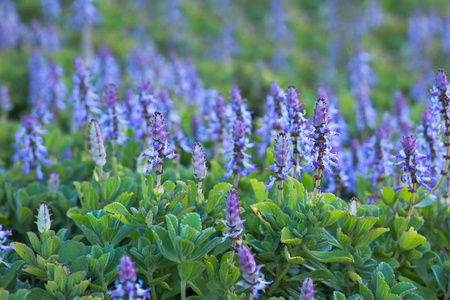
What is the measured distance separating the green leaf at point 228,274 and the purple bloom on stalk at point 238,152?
2.77ft

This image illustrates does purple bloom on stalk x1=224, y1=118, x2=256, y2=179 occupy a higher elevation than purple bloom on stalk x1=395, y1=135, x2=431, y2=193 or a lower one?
higher

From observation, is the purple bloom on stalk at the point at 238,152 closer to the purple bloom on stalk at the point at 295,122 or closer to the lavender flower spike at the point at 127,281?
the purple bloom on stalk at the point at 295,122

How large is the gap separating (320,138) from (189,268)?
1.01 m

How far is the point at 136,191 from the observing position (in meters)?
3.13

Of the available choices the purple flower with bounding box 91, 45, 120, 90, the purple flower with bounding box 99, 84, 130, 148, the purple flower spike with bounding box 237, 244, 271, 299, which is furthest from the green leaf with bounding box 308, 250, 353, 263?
the purple flower with bounding box 91, 45, 120, 90

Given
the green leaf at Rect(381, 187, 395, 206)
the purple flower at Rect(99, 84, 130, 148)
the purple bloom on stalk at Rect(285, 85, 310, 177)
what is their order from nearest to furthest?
the purple bloom on stalk at Rect(285, 85, 310, 177), the green leaf at Rect(381, 187, 395, 206), the purple flower at Rect(99, 84, 130, 148)

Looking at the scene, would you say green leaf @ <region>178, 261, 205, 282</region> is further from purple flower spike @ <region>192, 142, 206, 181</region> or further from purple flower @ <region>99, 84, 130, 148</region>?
purple flower @ <region>99, 84, 130, 148</region>

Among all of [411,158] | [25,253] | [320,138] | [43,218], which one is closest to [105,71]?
[43,218]

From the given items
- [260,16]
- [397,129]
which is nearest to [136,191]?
[397,129]

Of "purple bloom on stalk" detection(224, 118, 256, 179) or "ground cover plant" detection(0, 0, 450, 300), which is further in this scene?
"purple bloom on stalk" detection(224, 118, 256, 179)

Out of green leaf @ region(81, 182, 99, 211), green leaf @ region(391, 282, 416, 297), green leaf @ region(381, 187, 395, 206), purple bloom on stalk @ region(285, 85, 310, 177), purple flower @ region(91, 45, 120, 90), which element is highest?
purple flower @ region(91, 45, 120, 90)

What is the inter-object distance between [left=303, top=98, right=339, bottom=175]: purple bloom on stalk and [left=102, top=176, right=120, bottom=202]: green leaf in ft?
4.30

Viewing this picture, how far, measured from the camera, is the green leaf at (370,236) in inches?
103

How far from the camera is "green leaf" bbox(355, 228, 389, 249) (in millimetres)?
2611
